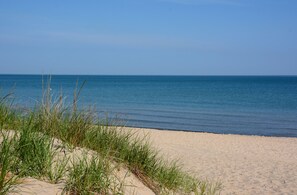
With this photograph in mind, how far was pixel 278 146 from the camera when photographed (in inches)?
703

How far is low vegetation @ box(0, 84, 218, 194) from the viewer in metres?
4.37

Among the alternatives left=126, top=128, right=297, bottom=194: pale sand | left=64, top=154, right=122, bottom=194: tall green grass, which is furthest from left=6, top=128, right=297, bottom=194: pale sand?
left=64, top=154, right=122, bottom=194: tall green grass

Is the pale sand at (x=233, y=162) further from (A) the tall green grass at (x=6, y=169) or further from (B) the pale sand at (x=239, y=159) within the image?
(A) the tall green grass at (x=6, y=169)

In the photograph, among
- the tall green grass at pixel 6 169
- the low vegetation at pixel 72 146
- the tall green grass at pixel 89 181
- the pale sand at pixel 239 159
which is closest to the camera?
the tall green grass at pixel 6 169

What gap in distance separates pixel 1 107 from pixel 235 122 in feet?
76.3

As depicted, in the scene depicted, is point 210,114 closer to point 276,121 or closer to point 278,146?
point 276,121

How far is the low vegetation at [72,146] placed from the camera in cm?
437

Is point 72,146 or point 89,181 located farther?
point 72,146

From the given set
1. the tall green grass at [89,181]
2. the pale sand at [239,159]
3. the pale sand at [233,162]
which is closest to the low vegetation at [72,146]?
the tall green grass at [89,181]

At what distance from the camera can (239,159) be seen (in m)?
13.9

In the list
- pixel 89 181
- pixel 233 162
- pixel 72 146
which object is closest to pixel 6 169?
pixel 89 181

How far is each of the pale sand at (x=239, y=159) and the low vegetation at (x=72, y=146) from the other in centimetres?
150

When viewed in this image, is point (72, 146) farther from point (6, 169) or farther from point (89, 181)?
point (6, 169)

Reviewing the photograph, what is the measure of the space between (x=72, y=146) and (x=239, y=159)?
31.4ft
